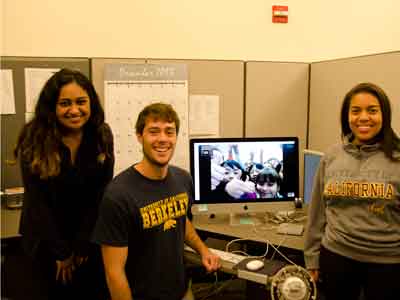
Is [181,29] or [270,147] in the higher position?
[181,29]

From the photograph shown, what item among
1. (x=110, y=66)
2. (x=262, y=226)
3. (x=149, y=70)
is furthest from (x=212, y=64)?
(x=262, y=226)

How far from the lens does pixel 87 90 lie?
1.62 m

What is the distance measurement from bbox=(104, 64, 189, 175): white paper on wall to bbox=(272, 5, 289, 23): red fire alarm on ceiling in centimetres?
126

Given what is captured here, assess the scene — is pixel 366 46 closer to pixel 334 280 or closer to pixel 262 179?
pixel 262 179

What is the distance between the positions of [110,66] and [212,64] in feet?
1.84

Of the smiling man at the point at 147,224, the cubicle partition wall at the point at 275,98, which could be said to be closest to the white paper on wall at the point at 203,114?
the cubicle partition wall at the point at 275,98

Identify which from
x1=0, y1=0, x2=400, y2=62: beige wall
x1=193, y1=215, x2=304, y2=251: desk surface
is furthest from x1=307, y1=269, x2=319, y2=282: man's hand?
x1=0, y1=0, x2=400, y2=62: beige wall

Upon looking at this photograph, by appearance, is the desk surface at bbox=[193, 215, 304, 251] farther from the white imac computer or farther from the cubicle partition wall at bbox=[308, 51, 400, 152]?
the cubicle partition wall at bbox=[308, 51, 400, 152]

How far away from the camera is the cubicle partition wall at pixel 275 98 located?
2.51 m

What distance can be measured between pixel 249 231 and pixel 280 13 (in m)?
1.97

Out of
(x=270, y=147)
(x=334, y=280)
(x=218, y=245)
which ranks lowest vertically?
(x=218, y=245)

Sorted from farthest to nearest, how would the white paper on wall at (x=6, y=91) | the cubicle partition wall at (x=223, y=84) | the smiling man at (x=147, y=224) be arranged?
the cubicle partition wall at (x=223, y=84) < the white paper on wall at (x=6, y=91) < the smiling man at (x=147, y=224)

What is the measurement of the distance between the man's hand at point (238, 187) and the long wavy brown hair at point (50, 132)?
66 cm

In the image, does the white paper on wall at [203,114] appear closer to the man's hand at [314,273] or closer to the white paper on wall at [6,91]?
the white paper on wall at [6,91]
